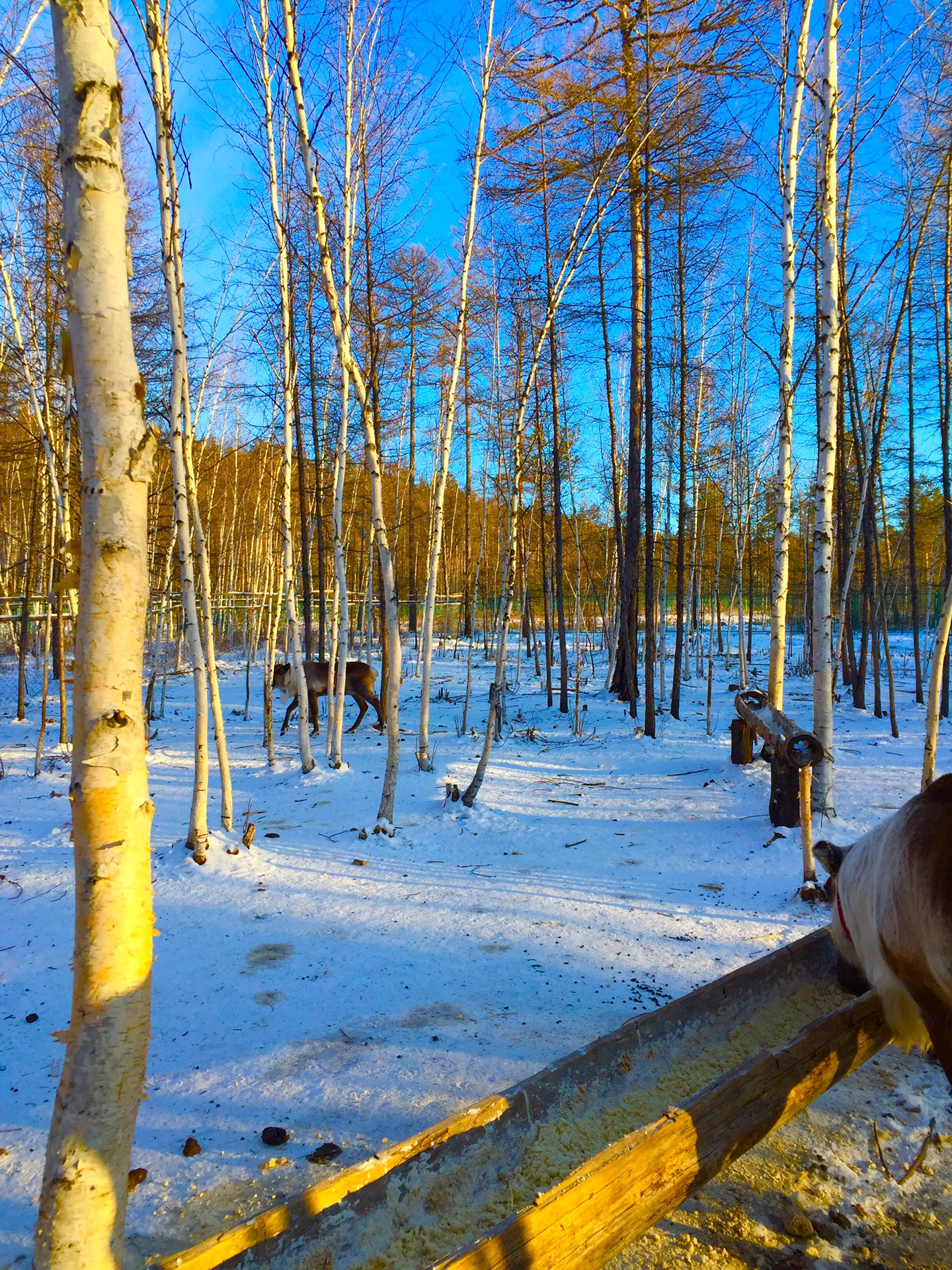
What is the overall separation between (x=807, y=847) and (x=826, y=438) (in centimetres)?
324

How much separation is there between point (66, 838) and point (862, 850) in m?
6.00

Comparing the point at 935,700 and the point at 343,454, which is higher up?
the point at 343,454

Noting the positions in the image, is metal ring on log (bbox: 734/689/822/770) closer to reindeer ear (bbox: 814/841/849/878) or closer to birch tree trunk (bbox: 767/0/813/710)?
birch tree trunk (bbox: 767/0/813/710)

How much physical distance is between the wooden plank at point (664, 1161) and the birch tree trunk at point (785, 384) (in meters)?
4.59

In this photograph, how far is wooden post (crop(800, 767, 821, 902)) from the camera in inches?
183

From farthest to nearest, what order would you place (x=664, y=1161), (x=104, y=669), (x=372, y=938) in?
(x=372, y=938)
(x=664, y=1161)
(x=104, y=669)

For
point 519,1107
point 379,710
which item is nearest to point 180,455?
point 519,1107

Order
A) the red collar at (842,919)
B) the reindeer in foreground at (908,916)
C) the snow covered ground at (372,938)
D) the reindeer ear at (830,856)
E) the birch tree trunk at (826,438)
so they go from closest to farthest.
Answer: the reindeer in foreground at (908,916)
the snow covered ground at (372,938)
the red collar at (842,919)
the reindeer ear at (830,856)
the birch tree trunk at (826,438)

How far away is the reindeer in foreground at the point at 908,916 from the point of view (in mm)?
2197

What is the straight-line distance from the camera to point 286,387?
23.8 ft

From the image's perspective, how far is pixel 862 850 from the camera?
9.27 ft

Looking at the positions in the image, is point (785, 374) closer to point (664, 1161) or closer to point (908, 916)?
point (908, 916)

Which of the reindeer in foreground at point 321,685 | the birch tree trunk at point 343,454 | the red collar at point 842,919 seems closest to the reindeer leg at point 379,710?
the reindeer in foreground at point 321,685

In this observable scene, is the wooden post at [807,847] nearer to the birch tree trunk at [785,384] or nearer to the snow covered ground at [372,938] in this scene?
the snow covered ground at [372,938]
